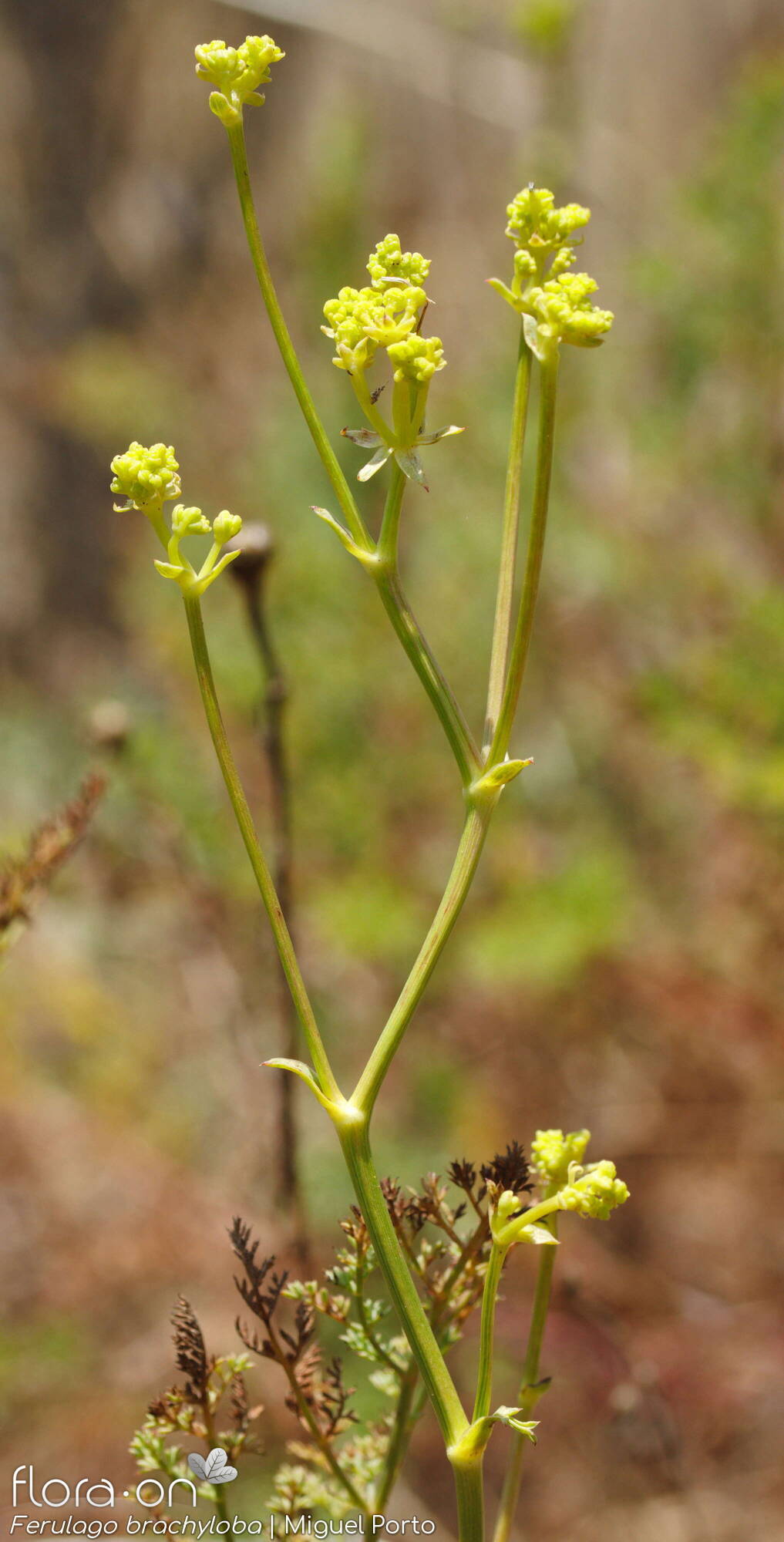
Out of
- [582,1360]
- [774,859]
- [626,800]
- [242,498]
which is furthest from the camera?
[242,498]

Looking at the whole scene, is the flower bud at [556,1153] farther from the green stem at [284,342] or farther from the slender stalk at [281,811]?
the slender stalk at [281,811]

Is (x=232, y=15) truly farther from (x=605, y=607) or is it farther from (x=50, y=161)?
(x=605, y=607)

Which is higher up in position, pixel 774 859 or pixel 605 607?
pixel 605 607

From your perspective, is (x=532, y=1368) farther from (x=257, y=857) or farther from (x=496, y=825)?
(x=496, y=825)

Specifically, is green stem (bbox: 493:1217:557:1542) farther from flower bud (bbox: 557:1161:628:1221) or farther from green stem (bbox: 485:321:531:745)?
green stem (bbox: 485:321:531:745)

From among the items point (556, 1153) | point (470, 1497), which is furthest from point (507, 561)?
point (470, 1497)

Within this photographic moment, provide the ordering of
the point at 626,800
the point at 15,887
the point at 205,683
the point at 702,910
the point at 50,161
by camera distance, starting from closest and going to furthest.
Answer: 1. the point at 205,683
2. the point at 15,887
3. the point at 702,910
4. the point at 626,800
5. the point at 50,161

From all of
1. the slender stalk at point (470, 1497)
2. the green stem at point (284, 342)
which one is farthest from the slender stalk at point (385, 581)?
the slender stalk at point (470, 1497)

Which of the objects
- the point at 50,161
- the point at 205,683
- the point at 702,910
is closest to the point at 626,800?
the point at 702,910
